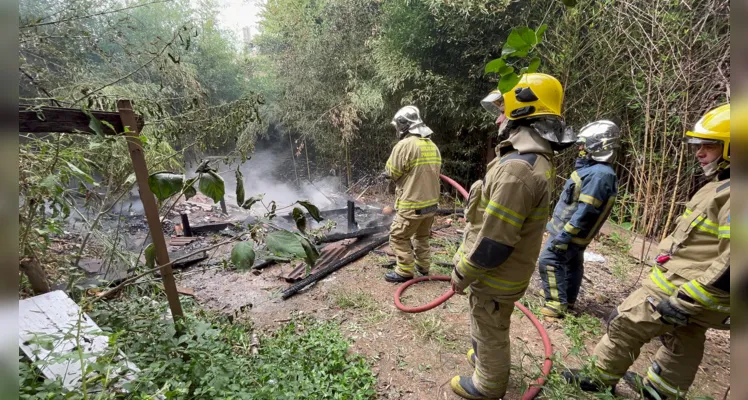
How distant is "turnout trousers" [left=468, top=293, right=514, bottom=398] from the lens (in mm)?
2176

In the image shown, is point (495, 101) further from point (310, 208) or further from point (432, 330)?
point (432, 330)

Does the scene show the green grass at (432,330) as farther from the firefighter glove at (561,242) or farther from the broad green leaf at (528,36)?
the broad green leaf at (528,36)

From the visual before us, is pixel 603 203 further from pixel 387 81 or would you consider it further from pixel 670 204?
pixel 387 81

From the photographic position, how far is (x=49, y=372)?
1513mm

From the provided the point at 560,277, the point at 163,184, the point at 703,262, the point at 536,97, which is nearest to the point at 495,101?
the point at 536,97

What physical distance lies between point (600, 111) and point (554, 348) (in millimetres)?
4069

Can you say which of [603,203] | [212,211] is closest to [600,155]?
[603,203]

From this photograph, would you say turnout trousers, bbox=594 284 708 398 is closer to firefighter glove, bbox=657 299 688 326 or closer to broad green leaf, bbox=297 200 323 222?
firefighter glove, bbox=657 299 688 326

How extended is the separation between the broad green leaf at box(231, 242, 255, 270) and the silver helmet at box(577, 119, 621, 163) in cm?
309

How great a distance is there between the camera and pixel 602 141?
305 centimetres

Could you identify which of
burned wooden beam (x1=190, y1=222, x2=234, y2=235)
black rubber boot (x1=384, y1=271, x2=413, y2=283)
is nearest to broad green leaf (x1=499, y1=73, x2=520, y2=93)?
black rubber boot (x1=384, y1=271, x2=413, y2=283)

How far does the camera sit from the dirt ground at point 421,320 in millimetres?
2621

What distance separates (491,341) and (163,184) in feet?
7.18

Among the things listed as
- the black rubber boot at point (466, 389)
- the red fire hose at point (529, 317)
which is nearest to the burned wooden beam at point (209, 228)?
the red fire hose at point (529, 317)
